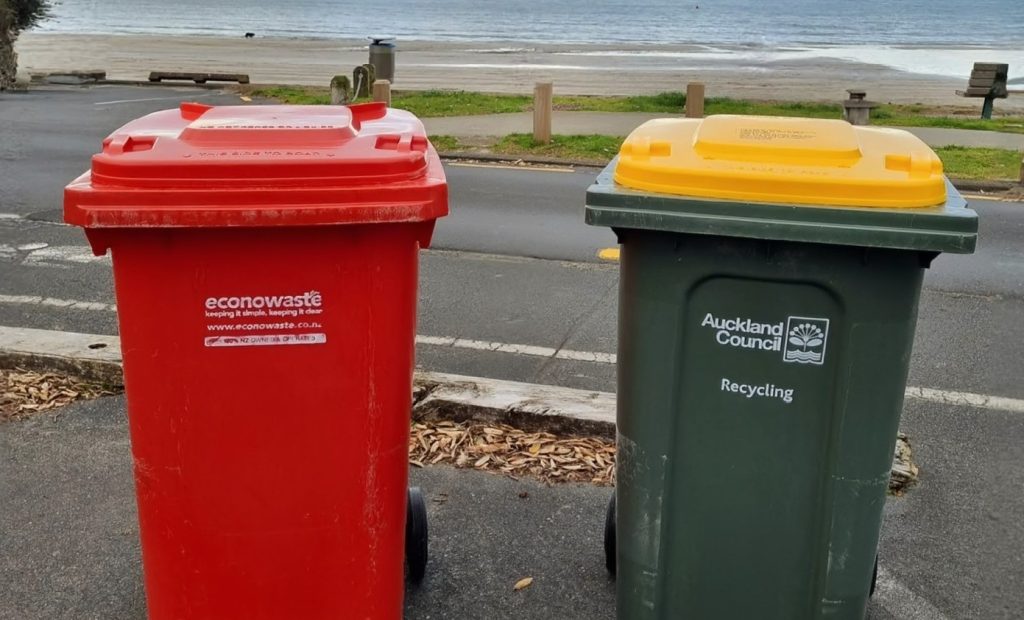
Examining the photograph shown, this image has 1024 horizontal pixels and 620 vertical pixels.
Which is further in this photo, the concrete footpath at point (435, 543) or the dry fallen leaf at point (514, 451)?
the dry fallen leaf at point (514, 451)

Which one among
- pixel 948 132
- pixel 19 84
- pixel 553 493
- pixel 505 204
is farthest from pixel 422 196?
pixel 19 84

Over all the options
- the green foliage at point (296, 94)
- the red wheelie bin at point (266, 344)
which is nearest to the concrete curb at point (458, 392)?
the red wheelie bin at point (266, 344)

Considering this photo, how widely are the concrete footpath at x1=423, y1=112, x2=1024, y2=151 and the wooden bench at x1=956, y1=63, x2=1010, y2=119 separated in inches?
103

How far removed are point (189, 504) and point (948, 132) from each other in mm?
14310

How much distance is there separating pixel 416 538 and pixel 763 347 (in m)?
1.40

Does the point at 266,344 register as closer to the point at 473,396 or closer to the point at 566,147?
the point at 473,396

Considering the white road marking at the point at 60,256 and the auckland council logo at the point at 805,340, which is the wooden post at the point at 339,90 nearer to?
the white road marking at the point at 60,256

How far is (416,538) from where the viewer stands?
330cm

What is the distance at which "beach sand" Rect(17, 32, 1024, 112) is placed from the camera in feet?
85.7

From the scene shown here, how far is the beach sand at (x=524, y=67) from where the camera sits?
2612 cm

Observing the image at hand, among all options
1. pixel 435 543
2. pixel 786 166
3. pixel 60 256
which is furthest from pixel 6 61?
pixel 786 166

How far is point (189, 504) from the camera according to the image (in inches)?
104

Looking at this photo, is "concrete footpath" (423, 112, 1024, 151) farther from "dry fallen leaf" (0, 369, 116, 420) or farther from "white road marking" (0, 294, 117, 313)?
"dry fallen leaf" (0, 369, 116, 420)

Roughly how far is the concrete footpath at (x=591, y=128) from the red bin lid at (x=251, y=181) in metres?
11.5
